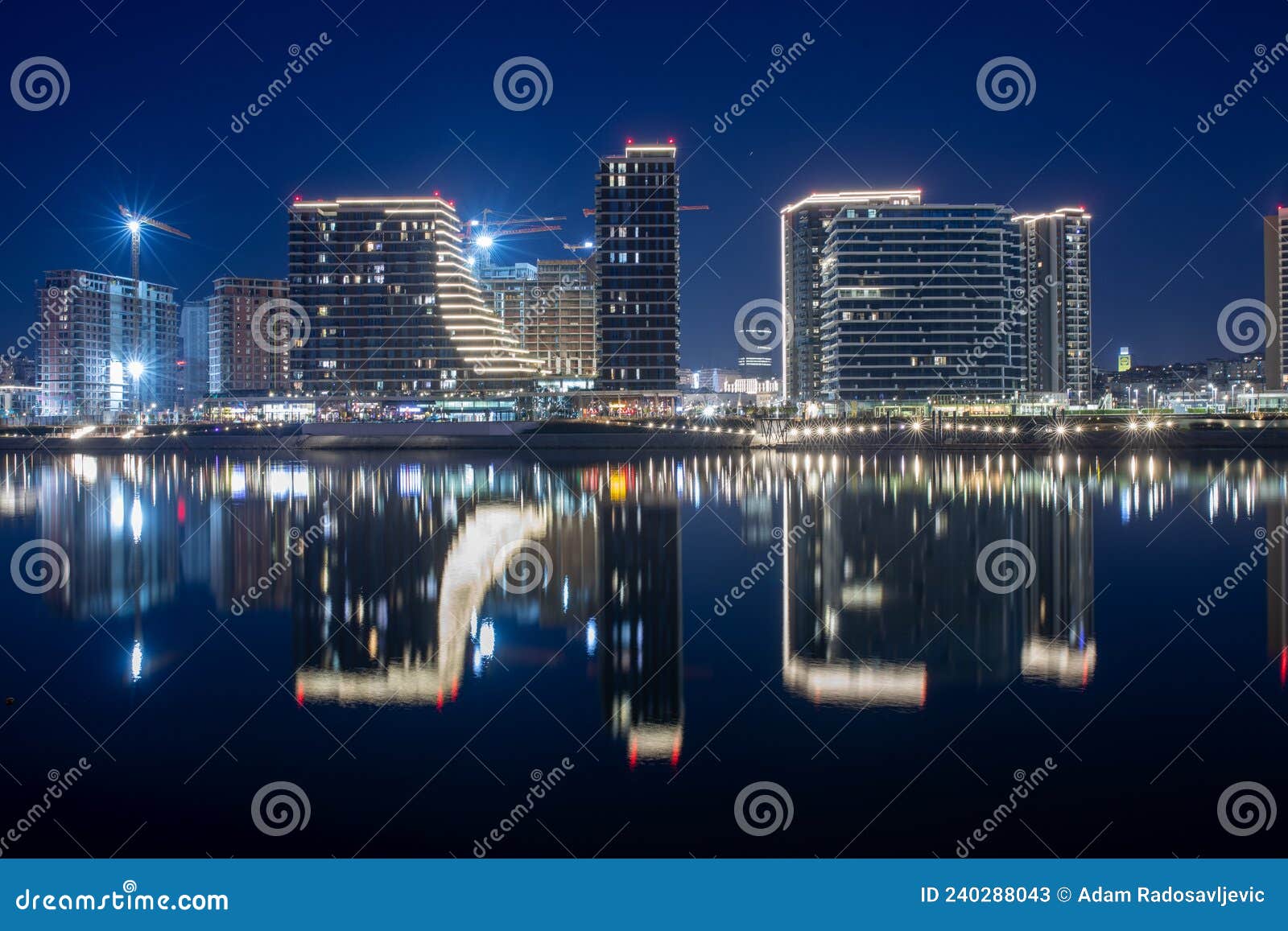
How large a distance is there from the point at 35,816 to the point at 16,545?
19.7m

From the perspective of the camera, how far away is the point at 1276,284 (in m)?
164

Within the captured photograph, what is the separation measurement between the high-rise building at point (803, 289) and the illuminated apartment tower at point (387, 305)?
226ft

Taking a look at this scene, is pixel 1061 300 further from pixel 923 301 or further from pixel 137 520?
pixel 137 520

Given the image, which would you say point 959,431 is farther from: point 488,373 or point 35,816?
point 35,816

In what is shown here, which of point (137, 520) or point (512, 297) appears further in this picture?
point (512, 297)

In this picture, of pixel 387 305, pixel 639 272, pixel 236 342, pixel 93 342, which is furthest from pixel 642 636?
pixel 236 342

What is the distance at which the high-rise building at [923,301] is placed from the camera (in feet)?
389

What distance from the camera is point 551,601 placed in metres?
17.0

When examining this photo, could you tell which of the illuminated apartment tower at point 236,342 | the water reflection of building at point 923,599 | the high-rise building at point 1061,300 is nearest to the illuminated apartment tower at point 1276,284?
the high-rise building at point 1061,300

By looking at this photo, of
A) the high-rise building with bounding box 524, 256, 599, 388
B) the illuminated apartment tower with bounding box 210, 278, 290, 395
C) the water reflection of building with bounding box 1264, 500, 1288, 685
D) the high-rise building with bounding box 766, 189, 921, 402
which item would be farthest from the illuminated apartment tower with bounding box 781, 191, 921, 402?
the water reflection of building with bounding box 1264, 500, 1288, 685

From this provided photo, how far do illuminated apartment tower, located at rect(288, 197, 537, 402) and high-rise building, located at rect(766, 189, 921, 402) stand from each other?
68843mm

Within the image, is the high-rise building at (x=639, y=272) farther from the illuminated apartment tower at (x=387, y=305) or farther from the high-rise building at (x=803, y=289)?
the high-rise building at (x=803, y=289)

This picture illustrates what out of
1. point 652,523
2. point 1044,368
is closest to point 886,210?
point 1044,368

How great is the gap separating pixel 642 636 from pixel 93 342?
18071cm
